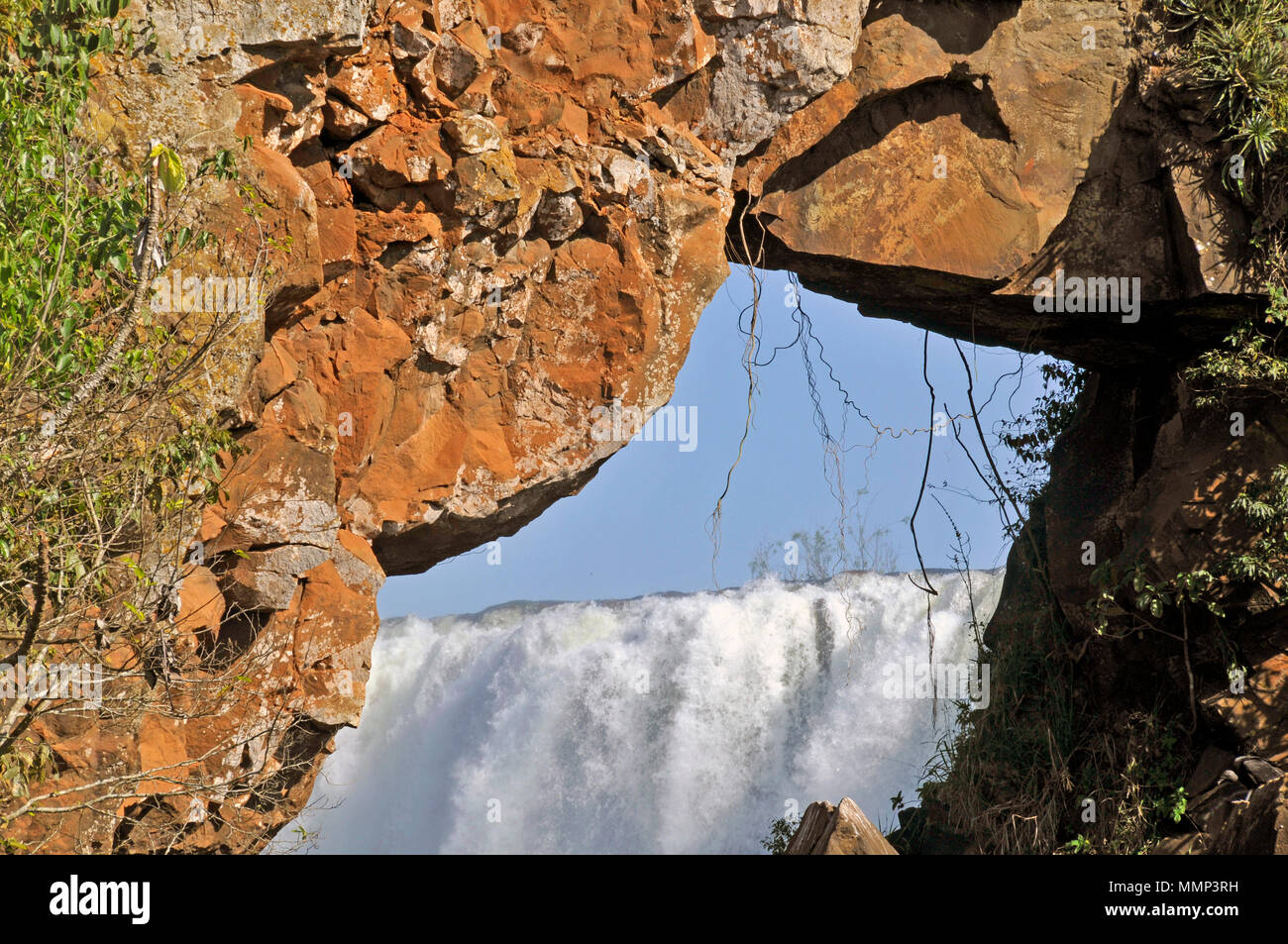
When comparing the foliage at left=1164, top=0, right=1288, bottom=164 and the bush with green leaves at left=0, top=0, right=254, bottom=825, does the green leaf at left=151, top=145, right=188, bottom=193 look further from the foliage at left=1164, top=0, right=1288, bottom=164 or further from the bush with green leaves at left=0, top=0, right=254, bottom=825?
the foliage at left=1164, top=0, right=1288, bottom=164

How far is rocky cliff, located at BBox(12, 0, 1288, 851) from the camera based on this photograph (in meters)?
4.89

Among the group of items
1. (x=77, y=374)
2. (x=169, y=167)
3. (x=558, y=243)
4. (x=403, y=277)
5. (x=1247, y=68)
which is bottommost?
(x=77, y=374)

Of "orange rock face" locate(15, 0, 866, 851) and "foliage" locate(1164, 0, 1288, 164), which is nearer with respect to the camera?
"orange rock face" locate(15, 0, 866, 851)

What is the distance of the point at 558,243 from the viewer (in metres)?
6.01

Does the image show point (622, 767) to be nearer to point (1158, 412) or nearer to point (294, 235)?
point (1158, 412)

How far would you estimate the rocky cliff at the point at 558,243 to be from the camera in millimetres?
4887

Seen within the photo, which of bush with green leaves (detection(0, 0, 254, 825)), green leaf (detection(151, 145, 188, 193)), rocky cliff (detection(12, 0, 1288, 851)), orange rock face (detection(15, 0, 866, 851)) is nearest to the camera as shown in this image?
bush with green leaves (detection(0, 0, 254, 825))

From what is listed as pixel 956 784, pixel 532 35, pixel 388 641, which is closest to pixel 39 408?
pixel 532 35

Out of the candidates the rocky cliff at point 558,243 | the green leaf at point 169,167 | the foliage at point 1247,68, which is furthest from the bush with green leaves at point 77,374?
the foliage at point 1247,68

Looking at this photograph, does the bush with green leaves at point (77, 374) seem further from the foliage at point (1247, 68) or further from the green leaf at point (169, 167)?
the foliage at point (1247, 68)

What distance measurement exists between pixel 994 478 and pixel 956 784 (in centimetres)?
224

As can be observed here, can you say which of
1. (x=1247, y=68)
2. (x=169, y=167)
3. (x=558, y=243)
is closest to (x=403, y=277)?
(x=558, y=243)

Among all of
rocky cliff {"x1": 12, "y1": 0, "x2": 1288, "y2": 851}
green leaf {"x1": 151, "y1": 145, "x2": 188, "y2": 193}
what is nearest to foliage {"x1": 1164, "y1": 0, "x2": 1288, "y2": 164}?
rocky cliff {"x1": 12, "y1": 0, "x2": 1288, "y2": 851}

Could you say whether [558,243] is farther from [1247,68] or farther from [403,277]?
[1247,68]
